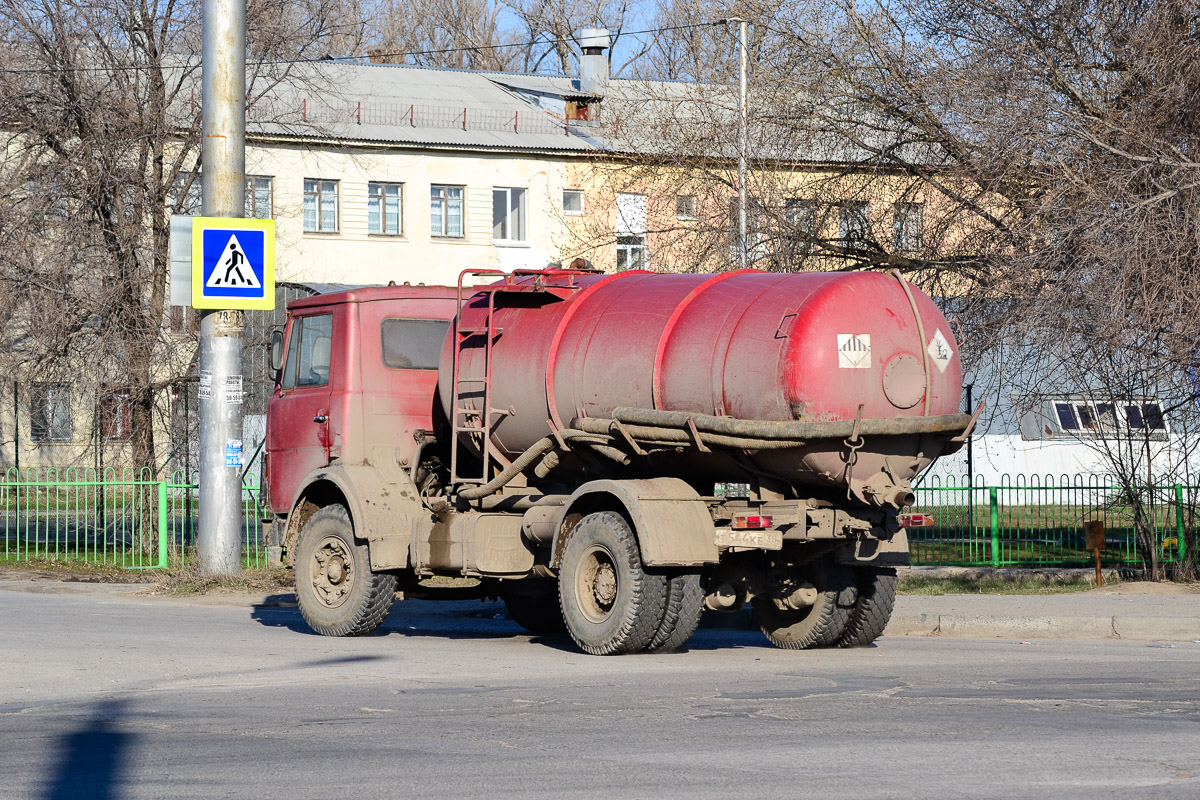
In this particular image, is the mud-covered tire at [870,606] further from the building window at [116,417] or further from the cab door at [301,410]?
the building window at [116,417]

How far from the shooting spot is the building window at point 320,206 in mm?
43844

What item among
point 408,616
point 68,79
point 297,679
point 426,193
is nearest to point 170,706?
point 297,679

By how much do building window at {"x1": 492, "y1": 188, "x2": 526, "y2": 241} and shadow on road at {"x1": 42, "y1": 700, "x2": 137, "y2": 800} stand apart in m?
38.5

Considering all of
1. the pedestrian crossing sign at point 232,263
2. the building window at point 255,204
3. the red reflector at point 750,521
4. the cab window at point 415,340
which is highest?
the building window at point 255,204

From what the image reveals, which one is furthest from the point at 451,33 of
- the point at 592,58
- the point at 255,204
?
the point at 255,204

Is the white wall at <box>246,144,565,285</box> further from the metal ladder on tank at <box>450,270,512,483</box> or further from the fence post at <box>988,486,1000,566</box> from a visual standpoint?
the metal ladder on tank at <box>450,270,512,483</box>

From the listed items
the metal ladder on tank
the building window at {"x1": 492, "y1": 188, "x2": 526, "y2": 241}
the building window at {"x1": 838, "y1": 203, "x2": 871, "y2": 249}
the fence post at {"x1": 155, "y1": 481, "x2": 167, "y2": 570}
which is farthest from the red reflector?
the building window at {"x1": 492, "y1": 188, "x2": 526, "y2": 241}

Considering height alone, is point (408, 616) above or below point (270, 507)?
below

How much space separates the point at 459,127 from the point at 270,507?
33.5 m

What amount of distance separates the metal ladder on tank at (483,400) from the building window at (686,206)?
31.5 feet

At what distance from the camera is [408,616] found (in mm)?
14898

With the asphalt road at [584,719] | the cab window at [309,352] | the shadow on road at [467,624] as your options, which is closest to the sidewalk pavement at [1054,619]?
the asphalt road at [584,719]

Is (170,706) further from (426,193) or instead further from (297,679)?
(426,193)

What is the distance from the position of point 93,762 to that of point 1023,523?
15.0 metres
